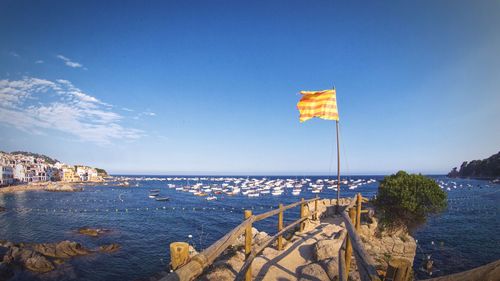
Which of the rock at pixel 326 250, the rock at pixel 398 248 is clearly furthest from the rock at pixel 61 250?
the rock at pixel 398 248

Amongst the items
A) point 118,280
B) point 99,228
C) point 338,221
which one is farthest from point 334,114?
point 99,228

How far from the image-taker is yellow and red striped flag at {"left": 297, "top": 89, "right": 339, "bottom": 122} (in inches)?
567

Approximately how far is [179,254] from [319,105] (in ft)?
41.6

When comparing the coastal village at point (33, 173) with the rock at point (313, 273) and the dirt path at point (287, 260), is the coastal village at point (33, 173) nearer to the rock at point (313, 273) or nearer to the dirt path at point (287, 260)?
the dirt path at point (287, 260)

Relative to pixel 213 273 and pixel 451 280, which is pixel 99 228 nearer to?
pixel 213 273

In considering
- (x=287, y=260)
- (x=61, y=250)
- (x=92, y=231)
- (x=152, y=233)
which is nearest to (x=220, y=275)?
(x=287, y=260)

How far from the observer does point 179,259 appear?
311cm

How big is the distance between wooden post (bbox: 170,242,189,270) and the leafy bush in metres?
18.6

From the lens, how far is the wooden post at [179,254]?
305cm

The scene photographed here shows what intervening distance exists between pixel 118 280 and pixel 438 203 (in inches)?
896

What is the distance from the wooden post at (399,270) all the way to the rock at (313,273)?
6735 mm

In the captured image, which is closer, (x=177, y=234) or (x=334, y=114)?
(x=334, y=114)

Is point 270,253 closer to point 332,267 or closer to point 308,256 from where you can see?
point 308,256

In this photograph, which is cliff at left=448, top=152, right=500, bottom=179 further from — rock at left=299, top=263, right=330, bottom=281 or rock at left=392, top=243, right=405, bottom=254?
rock at left=299, top=263, right=330, bottom=281
